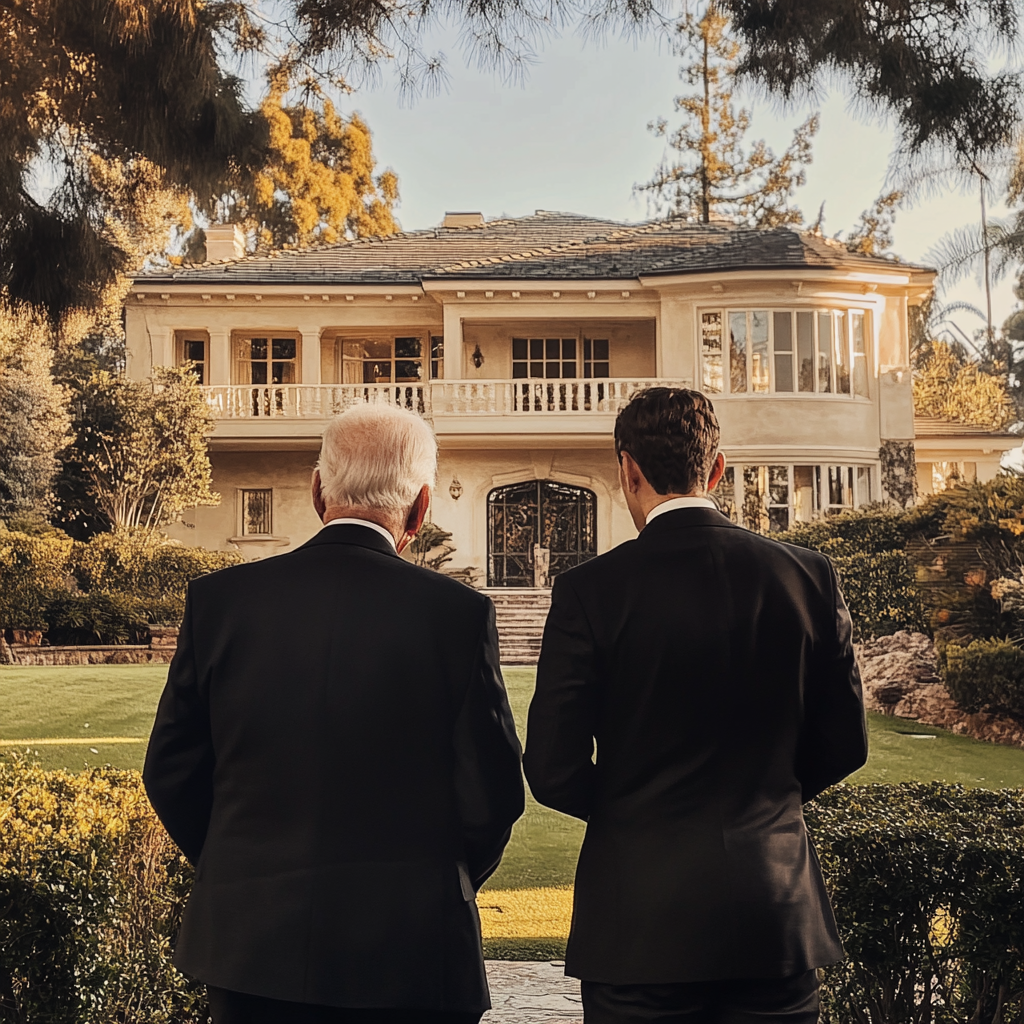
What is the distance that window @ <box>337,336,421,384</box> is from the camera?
93.6 feet

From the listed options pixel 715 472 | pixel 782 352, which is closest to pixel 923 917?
pixel 715 472

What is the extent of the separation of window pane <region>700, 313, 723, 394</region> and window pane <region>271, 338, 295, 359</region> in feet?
31.3

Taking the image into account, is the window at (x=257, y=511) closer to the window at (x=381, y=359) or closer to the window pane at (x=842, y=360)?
the window at (x=381, y=359)

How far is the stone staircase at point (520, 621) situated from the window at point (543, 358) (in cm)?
599

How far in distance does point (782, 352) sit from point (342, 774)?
23.7 metres

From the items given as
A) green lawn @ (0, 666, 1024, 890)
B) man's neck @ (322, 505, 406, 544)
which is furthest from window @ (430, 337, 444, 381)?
man's neck @ (322, 505, 406, 544)

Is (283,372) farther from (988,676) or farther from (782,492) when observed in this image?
(988,676)

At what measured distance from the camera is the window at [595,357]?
28.0m

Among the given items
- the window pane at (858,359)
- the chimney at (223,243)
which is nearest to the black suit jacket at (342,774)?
the window pane at (858,359)

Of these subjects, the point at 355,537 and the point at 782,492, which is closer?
the point at 355,537

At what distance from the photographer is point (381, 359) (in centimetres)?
2869

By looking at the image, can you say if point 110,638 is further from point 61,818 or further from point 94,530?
point 61,818

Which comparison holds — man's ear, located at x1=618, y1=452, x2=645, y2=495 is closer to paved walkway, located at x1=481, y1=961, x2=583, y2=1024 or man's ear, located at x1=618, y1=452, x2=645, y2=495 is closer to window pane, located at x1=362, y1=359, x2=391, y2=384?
paved walkway, located at x1=481, y1=961, x2=583, y2=1024

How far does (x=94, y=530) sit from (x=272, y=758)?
24.2 metres
